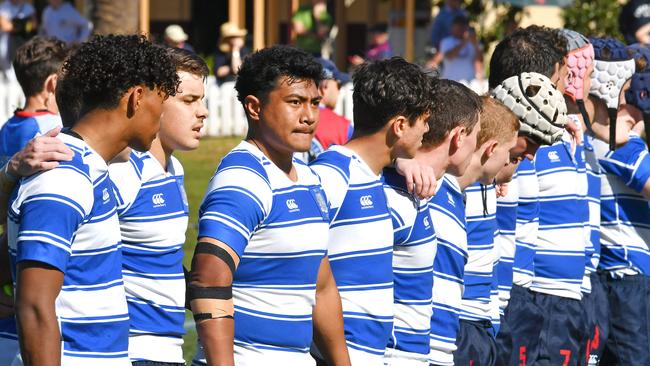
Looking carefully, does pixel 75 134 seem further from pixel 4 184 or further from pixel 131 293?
pixel 131 293

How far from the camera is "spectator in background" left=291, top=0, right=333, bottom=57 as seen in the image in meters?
21.3

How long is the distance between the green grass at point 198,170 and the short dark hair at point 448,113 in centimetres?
615

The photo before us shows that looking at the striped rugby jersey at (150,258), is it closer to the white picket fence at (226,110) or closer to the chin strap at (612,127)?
the chin strap at (612,127)

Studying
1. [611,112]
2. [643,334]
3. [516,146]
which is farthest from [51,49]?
[643,334]

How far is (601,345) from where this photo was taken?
308 inches

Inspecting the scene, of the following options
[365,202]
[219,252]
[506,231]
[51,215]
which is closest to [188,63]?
[365,202]

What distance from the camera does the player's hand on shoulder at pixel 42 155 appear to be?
13.7 ft

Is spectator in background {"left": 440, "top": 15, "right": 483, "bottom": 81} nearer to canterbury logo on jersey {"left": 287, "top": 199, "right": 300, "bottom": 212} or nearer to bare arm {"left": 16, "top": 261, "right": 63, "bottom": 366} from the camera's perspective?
canterbury logo on jersey {"left": 287, "top": 199, "right": 300, "bottom": 212}

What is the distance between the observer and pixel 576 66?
7.43m

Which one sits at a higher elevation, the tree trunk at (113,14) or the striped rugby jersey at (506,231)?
the tree trunk at (113,14)

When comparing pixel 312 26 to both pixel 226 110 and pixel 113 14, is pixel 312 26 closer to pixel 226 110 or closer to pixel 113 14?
pixel 226 110

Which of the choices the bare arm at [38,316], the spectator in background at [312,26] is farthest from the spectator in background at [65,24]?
the bare arm at [38,316]

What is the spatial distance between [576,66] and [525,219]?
98 cm

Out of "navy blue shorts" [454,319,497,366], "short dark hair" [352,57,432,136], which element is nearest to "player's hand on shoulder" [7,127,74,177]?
"short dark hair" [352,57,432,136]
